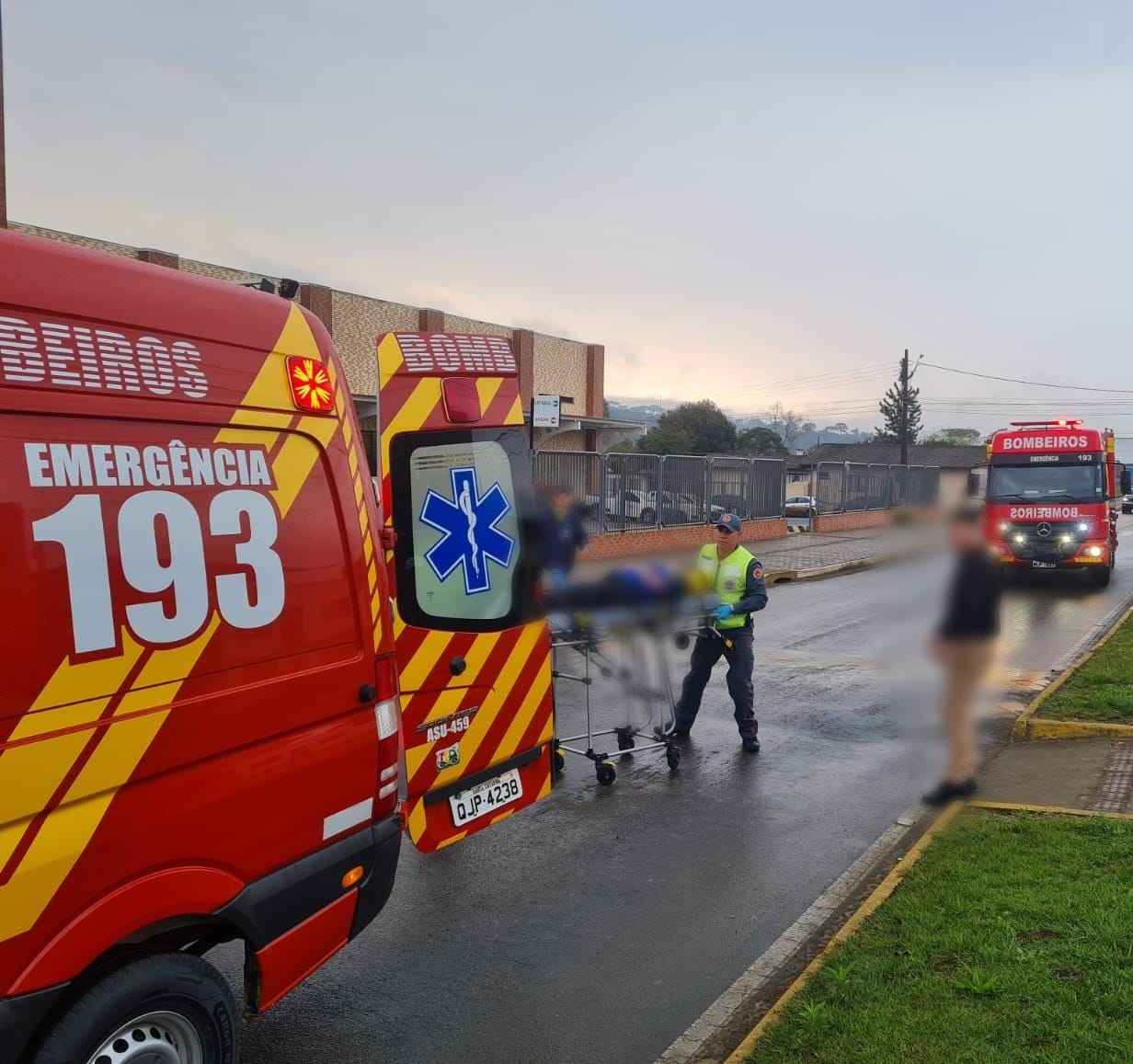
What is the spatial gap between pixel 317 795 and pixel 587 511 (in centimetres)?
1690

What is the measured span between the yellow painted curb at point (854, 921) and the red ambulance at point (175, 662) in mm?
1372

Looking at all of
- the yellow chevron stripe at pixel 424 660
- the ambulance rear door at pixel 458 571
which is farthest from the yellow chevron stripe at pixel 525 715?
the yellow chevron stripe at pixel 424 660

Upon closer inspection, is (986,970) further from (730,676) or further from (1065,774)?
(730,676)

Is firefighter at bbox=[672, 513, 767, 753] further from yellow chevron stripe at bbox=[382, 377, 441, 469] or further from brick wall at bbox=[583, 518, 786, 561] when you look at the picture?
brick wall at bbox=[583, 518, 786, 561]

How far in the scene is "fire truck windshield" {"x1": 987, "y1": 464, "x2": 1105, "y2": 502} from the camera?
57.3 ft

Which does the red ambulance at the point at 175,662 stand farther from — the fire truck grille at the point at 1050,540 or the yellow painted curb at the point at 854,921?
the fire truck grille at the point at 1050,540

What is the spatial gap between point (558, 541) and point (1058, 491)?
46.0ft

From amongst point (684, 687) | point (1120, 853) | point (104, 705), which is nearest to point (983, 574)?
point (1120, 853)

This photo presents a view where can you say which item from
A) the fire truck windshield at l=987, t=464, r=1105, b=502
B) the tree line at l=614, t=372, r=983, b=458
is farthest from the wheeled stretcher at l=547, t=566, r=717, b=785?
the tree line at l=614, t=372, r=983, b=458

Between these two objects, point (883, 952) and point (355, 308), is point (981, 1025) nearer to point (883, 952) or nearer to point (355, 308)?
point (883, 952)

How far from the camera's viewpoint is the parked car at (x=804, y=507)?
1244 inches

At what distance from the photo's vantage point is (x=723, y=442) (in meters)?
72.1

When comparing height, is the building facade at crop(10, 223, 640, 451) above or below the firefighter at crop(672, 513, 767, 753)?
above

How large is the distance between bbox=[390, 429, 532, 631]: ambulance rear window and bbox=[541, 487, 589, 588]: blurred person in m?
0.38
